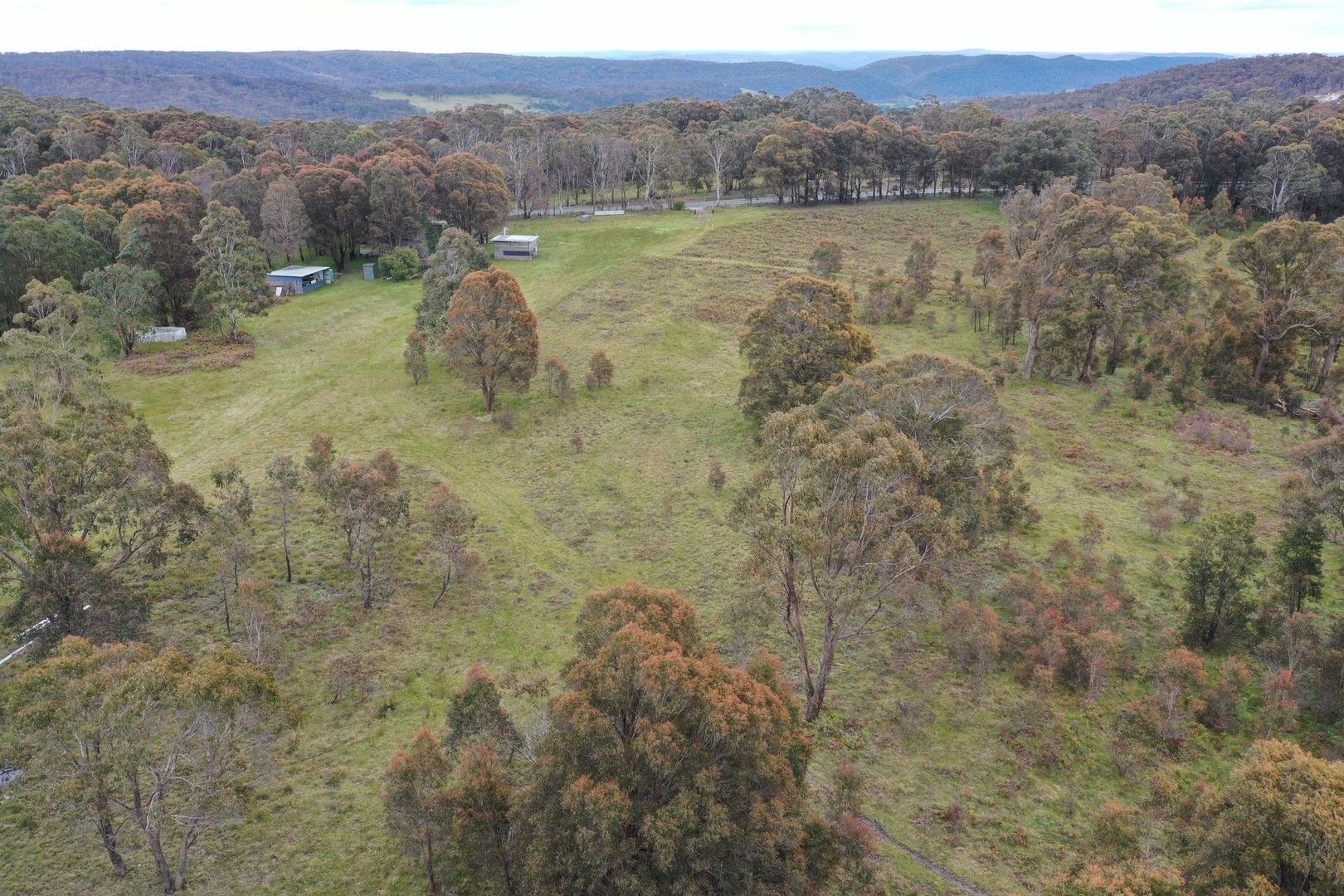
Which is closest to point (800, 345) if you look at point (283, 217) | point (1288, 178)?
point (283, 217)

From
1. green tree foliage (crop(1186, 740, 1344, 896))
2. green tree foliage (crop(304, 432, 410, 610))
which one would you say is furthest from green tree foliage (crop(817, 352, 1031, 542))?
green tree foliage (crop(304, 432, 410, 610))

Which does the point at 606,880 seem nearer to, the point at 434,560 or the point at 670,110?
the point at 434,560

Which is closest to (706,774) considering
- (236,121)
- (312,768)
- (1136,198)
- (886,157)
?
(312,768)

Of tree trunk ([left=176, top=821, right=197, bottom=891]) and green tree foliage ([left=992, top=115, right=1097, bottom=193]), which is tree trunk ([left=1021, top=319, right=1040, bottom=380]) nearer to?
green tree foliage ([left=992, top=115, right=1097, bottom=193])

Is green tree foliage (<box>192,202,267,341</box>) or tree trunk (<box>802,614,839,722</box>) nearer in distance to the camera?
tree trunk (<box>802,614,839,722</box>)

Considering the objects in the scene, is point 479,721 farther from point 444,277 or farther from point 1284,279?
point 1284,279

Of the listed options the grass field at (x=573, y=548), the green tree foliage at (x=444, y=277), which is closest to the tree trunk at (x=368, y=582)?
the grass field at (x=573, y=548)
